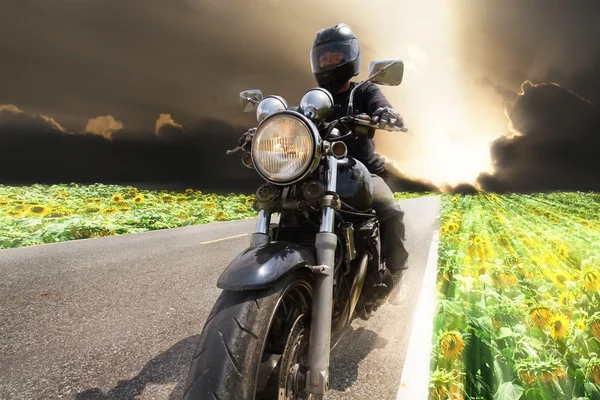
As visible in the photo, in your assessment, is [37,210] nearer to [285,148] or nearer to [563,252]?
[285,148]

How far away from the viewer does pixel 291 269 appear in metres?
1.85

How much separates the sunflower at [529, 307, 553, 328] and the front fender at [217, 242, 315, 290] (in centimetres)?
144

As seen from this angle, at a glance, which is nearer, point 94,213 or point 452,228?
point 452,228

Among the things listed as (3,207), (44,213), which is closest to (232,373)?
(44,213)

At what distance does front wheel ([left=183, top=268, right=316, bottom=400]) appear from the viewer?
1.60m

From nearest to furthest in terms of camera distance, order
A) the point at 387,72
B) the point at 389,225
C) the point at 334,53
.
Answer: the point at 387,72
the point at 334,53
the point at 389,225

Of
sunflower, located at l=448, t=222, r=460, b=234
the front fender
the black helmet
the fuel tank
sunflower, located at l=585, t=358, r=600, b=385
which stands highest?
the black helmet

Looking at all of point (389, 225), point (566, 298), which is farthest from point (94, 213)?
point (566, 298)

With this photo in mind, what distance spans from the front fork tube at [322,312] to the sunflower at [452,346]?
801 millimetres

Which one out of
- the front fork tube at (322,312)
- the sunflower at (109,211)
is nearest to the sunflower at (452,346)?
the front fork tube at (322,312)

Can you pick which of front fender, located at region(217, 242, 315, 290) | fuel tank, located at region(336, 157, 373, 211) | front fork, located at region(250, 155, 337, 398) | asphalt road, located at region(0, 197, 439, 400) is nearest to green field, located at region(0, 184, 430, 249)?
asphalt road, located at region(0, 197, 439, 400)

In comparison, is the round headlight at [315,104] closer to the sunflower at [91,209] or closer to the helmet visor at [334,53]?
the helmet visor at [334,53]

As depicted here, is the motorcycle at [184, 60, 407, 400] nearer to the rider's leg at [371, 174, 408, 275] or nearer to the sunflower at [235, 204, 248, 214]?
the rider's leg at [371, 174, 408, 275]

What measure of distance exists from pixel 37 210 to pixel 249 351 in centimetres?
1093
